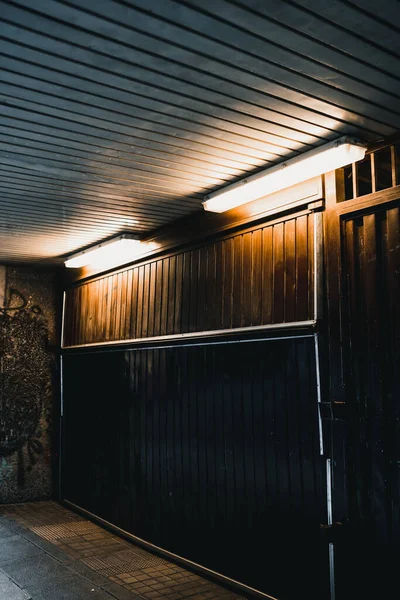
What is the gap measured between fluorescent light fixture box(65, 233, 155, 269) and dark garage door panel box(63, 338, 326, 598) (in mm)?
1485

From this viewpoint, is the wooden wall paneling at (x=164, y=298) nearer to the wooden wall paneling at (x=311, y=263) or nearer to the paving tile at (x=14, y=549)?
the wooden wall paneling at (x=311, y=263)

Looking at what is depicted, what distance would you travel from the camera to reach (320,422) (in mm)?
5070

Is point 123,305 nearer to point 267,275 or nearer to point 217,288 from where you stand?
point 217,288

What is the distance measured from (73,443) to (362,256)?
269 inches

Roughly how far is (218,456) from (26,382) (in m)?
5.39

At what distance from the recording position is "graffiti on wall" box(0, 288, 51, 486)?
33.3 feet

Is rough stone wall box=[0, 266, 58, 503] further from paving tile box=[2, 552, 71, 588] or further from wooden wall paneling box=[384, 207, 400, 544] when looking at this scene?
wooden wall paneling box=[384, 207, 400, 544]

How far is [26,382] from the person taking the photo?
10.4m

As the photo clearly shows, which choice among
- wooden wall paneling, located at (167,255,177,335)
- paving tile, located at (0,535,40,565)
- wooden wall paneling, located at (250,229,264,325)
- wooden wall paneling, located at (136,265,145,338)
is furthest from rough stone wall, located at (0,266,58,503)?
wooden wall paneling, located at (250,229,264,325)

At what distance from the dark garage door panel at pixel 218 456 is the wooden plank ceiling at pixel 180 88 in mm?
2068

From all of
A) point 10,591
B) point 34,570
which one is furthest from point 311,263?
point 34,570

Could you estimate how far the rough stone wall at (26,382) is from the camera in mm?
10125

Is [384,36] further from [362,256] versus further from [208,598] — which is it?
[208,598]

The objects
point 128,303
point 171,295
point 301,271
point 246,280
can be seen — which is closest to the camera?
point 301,271
